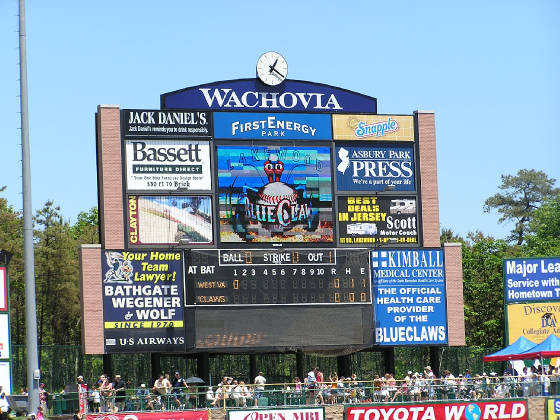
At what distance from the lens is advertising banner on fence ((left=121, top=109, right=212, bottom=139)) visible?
1523 inches

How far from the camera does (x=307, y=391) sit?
38.5 m

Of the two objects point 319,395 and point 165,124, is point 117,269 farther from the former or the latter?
point 319,395

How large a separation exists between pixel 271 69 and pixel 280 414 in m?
11.8

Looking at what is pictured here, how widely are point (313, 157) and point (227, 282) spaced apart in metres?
5.27

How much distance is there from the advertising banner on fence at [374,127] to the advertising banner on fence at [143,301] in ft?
23.9

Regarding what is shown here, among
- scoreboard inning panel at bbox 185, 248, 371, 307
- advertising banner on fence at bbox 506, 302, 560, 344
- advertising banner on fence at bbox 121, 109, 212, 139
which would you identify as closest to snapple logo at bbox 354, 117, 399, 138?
scoreboard inning panel at bbox 185, 248, 371, 307

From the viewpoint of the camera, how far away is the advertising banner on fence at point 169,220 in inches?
1511

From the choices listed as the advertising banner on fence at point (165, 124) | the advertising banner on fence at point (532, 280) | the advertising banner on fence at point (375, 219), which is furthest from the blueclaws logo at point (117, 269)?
the advertising banner on fence at point (532, 280)

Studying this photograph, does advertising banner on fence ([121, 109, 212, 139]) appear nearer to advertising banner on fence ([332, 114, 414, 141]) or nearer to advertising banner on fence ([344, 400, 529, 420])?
advertising banner on fence ([332, 114, 414, 141])

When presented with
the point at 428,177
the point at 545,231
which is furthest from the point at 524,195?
the point at 428,177

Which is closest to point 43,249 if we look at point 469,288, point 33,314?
point 469,288

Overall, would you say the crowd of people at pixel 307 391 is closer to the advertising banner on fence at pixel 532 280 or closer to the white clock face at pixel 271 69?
the advertising banner on fence at pixel 532 280

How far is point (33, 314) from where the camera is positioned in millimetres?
28344

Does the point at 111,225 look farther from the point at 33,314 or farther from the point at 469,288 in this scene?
the point at 469,288
